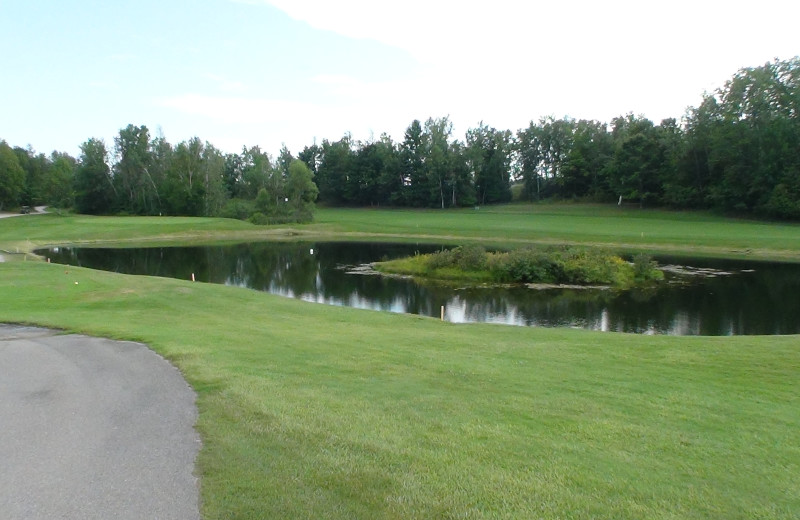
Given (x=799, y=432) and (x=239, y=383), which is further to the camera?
(x=239, y=383)

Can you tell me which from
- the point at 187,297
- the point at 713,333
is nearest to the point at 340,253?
the point at 187,297

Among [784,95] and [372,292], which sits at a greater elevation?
[784,95]

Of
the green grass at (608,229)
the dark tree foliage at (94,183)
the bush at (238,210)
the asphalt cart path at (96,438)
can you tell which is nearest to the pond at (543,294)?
the green grass at (608,229)

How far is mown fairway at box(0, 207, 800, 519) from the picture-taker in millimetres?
5324

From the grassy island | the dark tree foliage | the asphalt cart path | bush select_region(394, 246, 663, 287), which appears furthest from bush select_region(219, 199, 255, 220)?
the asphalt cart path

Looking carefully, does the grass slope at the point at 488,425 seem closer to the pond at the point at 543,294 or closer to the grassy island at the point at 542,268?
the pond at the point at 543,294

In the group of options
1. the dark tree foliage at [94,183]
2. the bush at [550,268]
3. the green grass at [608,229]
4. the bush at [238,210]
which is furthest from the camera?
the dark tree foliage at [94,183]

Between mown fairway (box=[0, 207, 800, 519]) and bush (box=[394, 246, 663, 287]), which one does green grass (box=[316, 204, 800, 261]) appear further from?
mown fairway (box=[0, 207, 800, 519])

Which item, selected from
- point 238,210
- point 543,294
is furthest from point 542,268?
point 238,210

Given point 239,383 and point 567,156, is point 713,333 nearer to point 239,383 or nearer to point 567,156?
point 239,383

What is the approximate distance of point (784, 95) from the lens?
73750 millimetres

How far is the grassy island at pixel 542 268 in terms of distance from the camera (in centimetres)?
3600

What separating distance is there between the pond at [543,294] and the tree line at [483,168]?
114 feet

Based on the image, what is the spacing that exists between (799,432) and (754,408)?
42.6 inches
